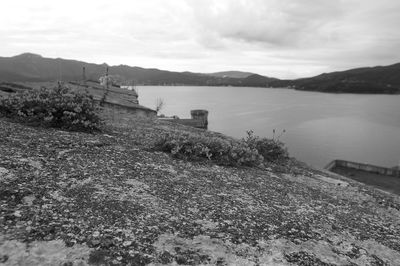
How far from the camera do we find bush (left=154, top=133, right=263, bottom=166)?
7.20 meters

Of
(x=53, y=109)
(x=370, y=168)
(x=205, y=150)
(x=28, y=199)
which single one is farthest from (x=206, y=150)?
(x=370, y=168)

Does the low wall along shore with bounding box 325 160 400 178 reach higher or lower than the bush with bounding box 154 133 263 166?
lower

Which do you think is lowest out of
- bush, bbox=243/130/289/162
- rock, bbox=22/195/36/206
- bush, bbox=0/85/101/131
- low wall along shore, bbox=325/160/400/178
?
low wall along shore, bbox=325/160/400/178

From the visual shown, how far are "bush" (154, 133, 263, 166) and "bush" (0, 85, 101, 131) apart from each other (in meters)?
1.93

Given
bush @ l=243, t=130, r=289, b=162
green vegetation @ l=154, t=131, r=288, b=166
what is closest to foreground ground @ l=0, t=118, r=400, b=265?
green vegetation @ l=154, t=131, r=288, b=166

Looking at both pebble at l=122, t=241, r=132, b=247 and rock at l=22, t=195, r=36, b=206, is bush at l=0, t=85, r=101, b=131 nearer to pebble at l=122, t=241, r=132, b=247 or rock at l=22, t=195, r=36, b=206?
rock at l=22, t=195, r=36, b=206

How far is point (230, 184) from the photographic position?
5.96 m

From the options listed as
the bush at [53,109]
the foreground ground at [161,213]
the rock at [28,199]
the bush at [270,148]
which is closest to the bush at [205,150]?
the foreground ground at [161,213]

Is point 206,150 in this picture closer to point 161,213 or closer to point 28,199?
point 161,213

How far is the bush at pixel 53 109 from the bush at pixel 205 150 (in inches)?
75.9

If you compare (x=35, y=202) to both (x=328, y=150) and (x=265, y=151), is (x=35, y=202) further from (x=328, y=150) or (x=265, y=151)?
(x=328, y=150)

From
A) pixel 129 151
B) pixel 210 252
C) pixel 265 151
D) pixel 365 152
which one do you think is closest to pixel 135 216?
pixel 210 252

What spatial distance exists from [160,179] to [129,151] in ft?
4.87

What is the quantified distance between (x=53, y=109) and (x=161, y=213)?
4.63 m
